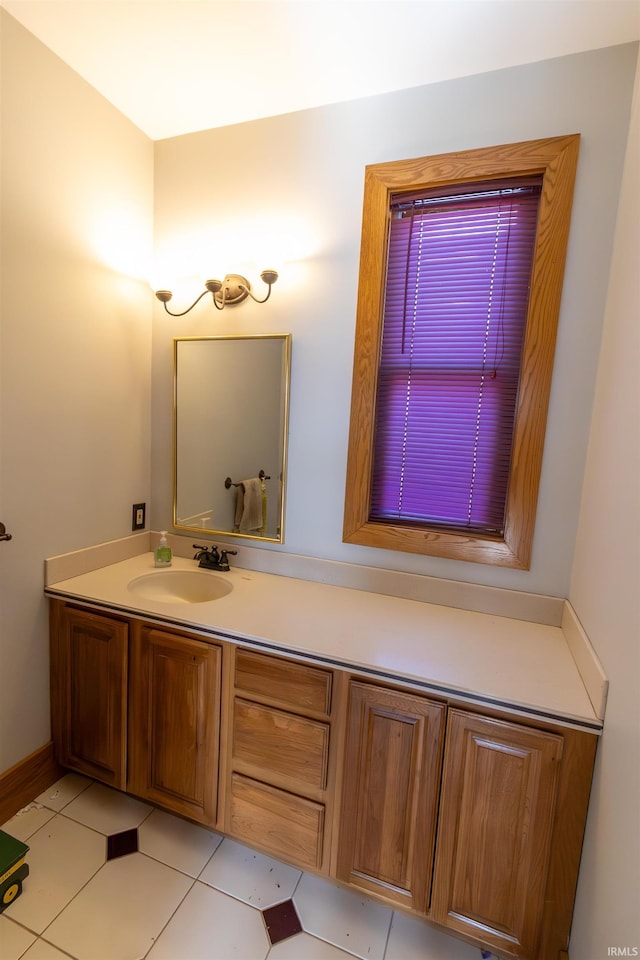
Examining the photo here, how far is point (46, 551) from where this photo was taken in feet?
5.05

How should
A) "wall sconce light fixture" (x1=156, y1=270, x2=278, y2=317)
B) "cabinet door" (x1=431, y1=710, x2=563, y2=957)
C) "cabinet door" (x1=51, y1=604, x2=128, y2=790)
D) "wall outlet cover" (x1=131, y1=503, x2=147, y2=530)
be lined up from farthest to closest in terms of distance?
"wall outlet cover" (x1=131, y1=503, x2=147, y2=530) → "wall sconce light fixture" (x1=156, y1=270, x2=278, y2=317) → "cabinet door" (x1=51, y1=604, x2=128, y2=790) → "cabinet door" (x1=431, y1=710, x2=563, y2=957)

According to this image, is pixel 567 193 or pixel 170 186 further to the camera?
pixel 170 186

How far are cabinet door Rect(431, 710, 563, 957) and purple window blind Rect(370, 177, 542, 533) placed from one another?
696 millimetres

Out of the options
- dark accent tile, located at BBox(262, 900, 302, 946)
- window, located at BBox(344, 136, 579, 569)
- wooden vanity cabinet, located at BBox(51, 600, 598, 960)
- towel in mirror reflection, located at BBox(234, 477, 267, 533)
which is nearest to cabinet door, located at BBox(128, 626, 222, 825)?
wooden vanity cabinet, located at BBox(51, 600, 598, 960)

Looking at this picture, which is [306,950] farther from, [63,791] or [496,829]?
[63,791]

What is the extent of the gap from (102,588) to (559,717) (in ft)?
5.00

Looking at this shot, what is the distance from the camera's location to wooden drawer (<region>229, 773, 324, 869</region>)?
122cm

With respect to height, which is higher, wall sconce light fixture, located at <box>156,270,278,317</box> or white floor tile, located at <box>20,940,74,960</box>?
wall sconce light fixture, located at <box>156,270,278,317</box>

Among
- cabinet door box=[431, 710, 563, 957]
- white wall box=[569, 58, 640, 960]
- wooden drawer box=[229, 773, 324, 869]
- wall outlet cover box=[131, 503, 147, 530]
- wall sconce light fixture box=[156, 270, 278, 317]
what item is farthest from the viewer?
wall outlet cover box=[131, 503, 147, 530]

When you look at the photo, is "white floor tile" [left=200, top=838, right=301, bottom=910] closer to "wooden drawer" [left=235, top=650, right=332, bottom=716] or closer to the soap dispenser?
"wooden drawer" [left=235, top=650, right=332, bottom=716]

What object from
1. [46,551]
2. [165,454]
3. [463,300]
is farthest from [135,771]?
[463,300]

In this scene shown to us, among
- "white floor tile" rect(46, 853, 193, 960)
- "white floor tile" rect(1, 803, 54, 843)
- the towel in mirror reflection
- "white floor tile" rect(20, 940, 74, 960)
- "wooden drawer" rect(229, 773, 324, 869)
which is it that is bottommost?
"white floor tile" rect(1, 803, 54, 843)

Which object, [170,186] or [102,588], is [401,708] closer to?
[102,588]

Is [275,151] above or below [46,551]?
above
